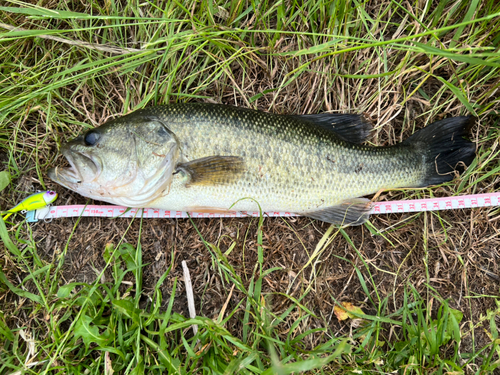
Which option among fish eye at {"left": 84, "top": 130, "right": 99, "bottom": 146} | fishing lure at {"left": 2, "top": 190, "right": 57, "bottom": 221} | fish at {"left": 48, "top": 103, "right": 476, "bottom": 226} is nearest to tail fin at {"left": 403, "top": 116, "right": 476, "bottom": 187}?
fish at {"left": 48, "top": 103, "right": 476, "bottom": 226}

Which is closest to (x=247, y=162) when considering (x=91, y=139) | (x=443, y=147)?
(x=91, y=139)

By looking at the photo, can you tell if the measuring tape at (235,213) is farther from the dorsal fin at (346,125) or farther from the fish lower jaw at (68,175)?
the dorsal fin at (346,125)

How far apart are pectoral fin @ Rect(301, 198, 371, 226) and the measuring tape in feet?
0.36

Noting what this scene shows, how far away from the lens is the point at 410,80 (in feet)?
9.67

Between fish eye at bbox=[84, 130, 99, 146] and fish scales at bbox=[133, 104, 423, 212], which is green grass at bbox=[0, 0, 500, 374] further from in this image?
fish eye at bbox=[84, 130, 99, 146]

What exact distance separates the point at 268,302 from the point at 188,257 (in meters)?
0.82

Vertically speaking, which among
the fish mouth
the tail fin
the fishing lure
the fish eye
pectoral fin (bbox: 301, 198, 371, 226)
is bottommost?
pectoral fin (bbox: 301, 198, 371, 226)

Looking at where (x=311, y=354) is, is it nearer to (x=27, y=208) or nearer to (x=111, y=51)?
(x=27, y=208)

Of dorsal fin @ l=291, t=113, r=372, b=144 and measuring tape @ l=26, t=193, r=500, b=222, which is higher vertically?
dorsal fin @ l=291, t=113, r=372, b=144

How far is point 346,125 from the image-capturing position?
2.84 metres

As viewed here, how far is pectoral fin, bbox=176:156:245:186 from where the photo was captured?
2484mm

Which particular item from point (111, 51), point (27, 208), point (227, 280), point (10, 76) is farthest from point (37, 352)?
point (111, 51)

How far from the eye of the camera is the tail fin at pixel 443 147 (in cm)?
278

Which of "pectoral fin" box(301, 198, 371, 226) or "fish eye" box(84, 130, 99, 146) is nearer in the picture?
"fish eye" box(84, 130, 99, 146)
